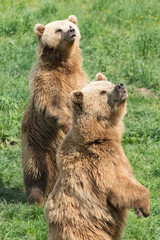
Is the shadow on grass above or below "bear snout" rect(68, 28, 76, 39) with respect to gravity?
below

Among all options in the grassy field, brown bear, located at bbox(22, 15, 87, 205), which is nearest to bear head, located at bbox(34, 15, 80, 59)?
brown bear, located at bbox(22, 15, 87, 205)

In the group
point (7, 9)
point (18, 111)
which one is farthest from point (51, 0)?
point (18, 111)

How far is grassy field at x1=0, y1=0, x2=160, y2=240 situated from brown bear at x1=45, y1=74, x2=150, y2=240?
785 millimetres

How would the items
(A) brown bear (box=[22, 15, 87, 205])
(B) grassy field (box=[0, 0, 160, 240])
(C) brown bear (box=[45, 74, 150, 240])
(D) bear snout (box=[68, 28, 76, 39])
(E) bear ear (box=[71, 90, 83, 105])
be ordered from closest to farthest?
(C) brown bear (box=[45, 74, 150, 240])
(E) bear ear (box=[71, 90, 83, 105])
(B) grassy field (box=[0, 0, 160, 240])
(A) brown bear (box=[22, 15, 87, 205])
(D) bear snout (box=[68, 28, 76, 39])

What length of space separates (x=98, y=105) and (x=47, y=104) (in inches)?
70.3

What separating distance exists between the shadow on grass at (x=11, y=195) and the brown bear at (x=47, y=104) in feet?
0.66

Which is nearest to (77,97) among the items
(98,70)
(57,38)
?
(57,38)

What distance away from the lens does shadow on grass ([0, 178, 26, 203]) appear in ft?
21.9

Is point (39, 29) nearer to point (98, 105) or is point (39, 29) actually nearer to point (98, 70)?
point (98, 105)

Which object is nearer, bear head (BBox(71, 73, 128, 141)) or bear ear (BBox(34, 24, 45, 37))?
bear head (BBox(71, 73, 128, 141))

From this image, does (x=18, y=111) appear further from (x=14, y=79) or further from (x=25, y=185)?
(x=25, y=185)

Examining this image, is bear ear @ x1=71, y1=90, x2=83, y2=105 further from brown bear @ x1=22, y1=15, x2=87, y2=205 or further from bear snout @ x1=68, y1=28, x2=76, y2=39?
bear snout @ x1=68, y1=28, x2=76, y2=39

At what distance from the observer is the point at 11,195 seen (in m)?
6.82

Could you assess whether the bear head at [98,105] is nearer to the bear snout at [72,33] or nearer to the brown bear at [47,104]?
the brown bear at [47,104]
